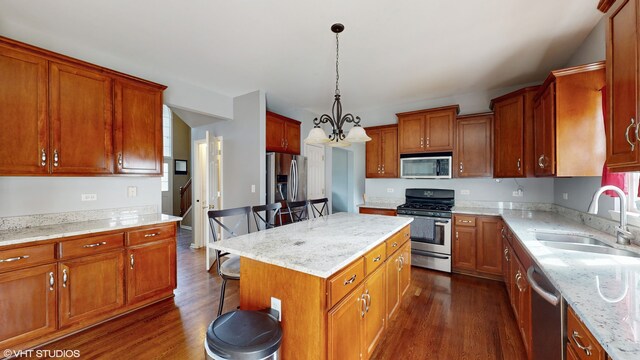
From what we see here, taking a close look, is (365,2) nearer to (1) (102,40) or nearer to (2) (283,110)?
(1) (102,40)

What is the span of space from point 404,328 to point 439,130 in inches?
111

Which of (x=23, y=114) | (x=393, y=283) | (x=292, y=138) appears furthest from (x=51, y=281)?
(x=292, y=138)

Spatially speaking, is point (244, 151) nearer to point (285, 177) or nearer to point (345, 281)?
point (285, 177)

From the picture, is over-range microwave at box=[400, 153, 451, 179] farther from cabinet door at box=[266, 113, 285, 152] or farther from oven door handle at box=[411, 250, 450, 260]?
cabinet door at box=[266, 113, 285, 152]

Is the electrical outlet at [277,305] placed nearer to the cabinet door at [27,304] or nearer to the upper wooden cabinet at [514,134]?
the cabinet door at [27,304]

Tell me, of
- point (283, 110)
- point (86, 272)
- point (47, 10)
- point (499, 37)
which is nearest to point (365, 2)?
point (499, 37)

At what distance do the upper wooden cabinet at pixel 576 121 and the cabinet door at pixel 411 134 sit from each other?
177 centimetres

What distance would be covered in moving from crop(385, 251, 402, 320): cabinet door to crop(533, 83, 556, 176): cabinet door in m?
1.59

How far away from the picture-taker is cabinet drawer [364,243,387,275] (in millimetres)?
1663

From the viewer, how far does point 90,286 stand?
2154mm

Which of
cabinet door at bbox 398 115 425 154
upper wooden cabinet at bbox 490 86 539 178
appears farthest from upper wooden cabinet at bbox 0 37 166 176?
upper wooden cabinet at bbox 490 86 539 178

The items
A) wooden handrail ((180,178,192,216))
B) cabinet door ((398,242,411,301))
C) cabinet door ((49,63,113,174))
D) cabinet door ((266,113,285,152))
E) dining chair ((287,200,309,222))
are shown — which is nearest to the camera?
cabinet door ((49,63,113,174))

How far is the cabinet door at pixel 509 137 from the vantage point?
300cm

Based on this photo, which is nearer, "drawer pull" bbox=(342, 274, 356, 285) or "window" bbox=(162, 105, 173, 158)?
"drawer pull" bbox=(342, 274, 356, 285)
